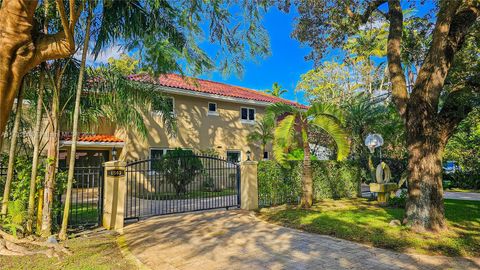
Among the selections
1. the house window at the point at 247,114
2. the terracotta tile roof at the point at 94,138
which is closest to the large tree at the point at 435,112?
the terracotta tile roof at the point at 94,138

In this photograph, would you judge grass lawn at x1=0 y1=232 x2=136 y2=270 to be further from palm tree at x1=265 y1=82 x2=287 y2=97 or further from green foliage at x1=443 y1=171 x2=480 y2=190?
palm tree at x1=265 y1=82 x2=287 y2=97

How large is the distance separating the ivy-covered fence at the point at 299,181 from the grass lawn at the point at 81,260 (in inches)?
264

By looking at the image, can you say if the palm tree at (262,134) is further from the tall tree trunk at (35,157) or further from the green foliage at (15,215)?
the green foliage at (15,215)

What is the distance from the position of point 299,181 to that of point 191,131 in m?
8.38

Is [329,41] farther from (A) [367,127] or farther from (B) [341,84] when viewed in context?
(B) [341,84]

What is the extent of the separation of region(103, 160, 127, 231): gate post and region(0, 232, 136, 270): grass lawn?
5.28 feet

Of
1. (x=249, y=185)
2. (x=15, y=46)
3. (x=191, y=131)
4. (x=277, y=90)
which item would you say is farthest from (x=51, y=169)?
(x=277, y=90)

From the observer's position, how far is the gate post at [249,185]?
39.8 feet

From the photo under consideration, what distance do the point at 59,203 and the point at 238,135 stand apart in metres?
15.0

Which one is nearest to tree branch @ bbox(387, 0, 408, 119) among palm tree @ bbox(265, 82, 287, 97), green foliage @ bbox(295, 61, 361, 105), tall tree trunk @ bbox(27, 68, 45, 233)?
tall tree trunk @ bbox(27, 68, 45, 233)

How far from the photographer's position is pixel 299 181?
1388 centimetres

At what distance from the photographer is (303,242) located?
755 centimetres

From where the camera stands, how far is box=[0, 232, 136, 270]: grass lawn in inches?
230

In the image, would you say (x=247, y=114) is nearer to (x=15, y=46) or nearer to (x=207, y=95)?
(x=207, y=95)
